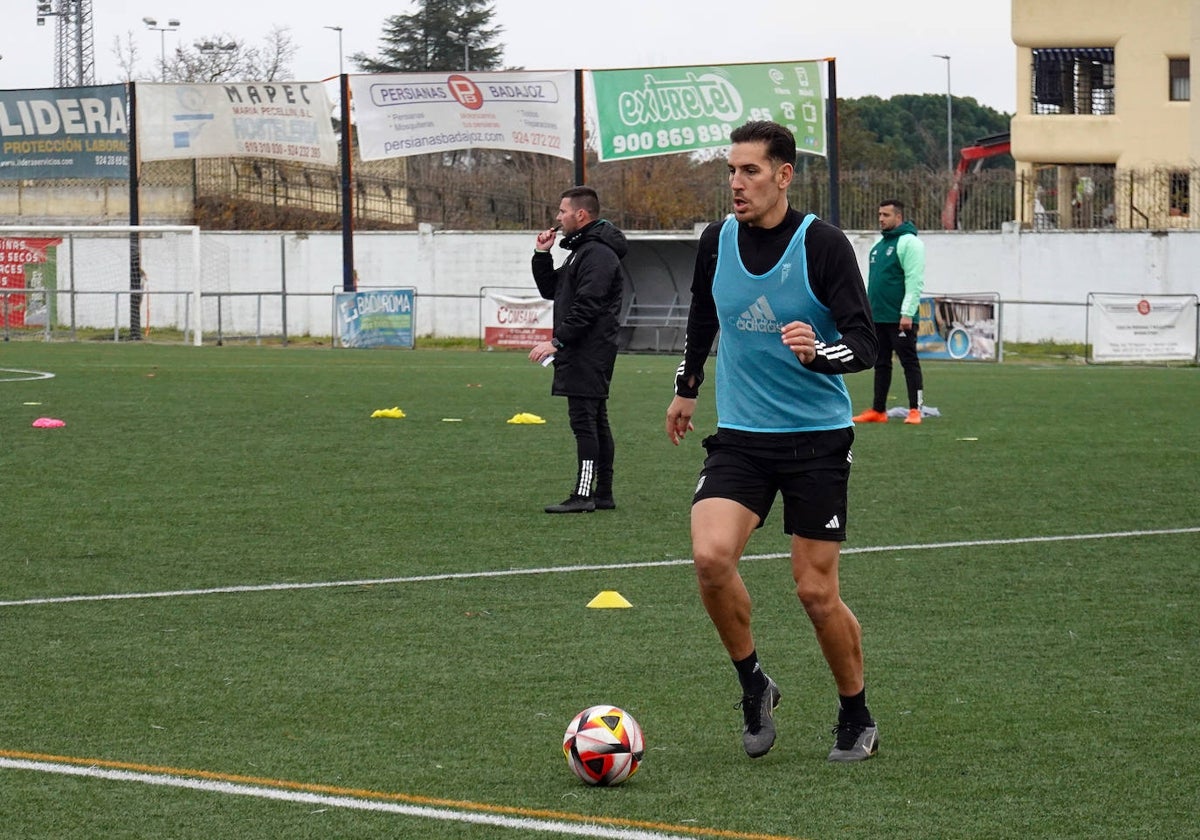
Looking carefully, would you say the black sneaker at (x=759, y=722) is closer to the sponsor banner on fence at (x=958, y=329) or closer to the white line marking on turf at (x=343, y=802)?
the white line marking on turf at (x=343, y=802)

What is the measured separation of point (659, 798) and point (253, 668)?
7.06 feet

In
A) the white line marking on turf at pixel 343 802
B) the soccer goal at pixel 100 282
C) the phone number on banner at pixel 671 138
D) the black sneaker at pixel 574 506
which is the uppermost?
the phone number on banner at pixel 671 138

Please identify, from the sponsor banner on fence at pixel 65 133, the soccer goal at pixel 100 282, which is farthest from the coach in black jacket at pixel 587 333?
Answer: the sponsor banner on fence at pixel 65 133

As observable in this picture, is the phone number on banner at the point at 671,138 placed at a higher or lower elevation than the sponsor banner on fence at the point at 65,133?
lower

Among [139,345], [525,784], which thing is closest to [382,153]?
[139,345]

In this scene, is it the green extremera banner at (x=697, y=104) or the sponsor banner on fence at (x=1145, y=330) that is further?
the green extremera banner at (x=697, y=104)

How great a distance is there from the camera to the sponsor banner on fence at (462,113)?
37156 mm

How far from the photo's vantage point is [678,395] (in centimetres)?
570

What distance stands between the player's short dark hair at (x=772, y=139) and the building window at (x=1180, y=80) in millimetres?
48003

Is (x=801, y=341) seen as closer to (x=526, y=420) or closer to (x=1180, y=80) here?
(x=526, y=420)

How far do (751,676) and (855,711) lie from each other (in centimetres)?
33

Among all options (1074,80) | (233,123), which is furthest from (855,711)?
(1074,80)

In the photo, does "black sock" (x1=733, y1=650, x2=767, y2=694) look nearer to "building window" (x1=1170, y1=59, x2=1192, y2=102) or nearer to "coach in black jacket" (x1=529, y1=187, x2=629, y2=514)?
"coach in black jacket" (x1=529, y1=187, x2=629, y2=514)

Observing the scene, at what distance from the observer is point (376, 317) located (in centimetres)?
3516
